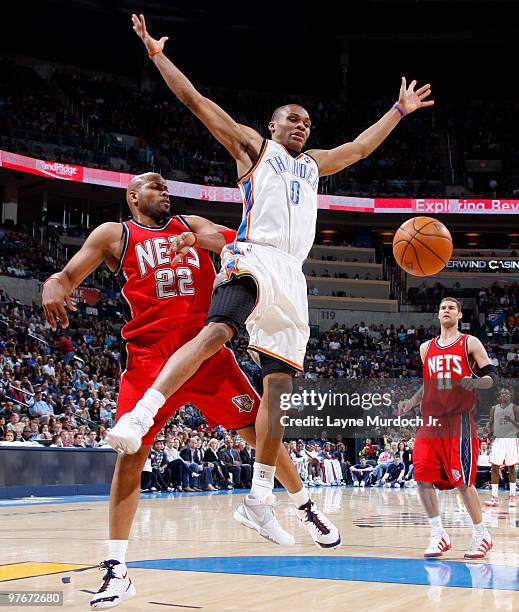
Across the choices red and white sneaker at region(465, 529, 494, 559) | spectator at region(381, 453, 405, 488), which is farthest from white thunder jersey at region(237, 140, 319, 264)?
spectator at region(381, 453, 405, 488)

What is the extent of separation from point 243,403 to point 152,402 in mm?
653

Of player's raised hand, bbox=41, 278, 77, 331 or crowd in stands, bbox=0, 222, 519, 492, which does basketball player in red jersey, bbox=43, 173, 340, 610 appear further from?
crowd in stands, bbox=0, 222, 519, 492

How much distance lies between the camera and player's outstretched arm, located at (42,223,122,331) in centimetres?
381

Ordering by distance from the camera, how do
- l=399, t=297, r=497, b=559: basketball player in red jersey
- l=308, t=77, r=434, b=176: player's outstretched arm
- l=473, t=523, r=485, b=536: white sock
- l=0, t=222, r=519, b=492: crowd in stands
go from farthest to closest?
1. l=0, t=222, r=519, b=492: crowd in stands
2. l=399, t=297, r=497, b=559: basketball player in red jersey
3. l=473, t=523, r=485, b=536: white sock
4. l=308, t=77, r=434, b=176: player's outstretched arm

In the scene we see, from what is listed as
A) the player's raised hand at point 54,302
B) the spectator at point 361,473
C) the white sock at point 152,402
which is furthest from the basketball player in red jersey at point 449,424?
the spectator at point 361,473

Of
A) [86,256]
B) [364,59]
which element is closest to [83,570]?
[86,256]

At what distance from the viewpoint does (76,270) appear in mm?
3984

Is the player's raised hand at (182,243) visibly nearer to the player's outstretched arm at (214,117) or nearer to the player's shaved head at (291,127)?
the player's outstretched arm at (214,117)

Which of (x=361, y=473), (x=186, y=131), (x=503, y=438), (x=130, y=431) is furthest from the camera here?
(x=186, y=131)

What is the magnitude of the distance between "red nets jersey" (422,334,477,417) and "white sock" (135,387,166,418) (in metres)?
3.18

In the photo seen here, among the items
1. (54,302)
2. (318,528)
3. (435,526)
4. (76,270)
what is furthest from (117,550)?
(435,526)

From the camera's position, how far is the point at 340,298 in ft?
94.9

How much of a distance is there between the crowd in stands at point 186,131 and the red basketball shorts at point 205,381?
66.7 ft

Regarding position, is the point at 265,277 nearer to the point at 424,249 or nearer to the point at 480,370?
the point at 424,249
